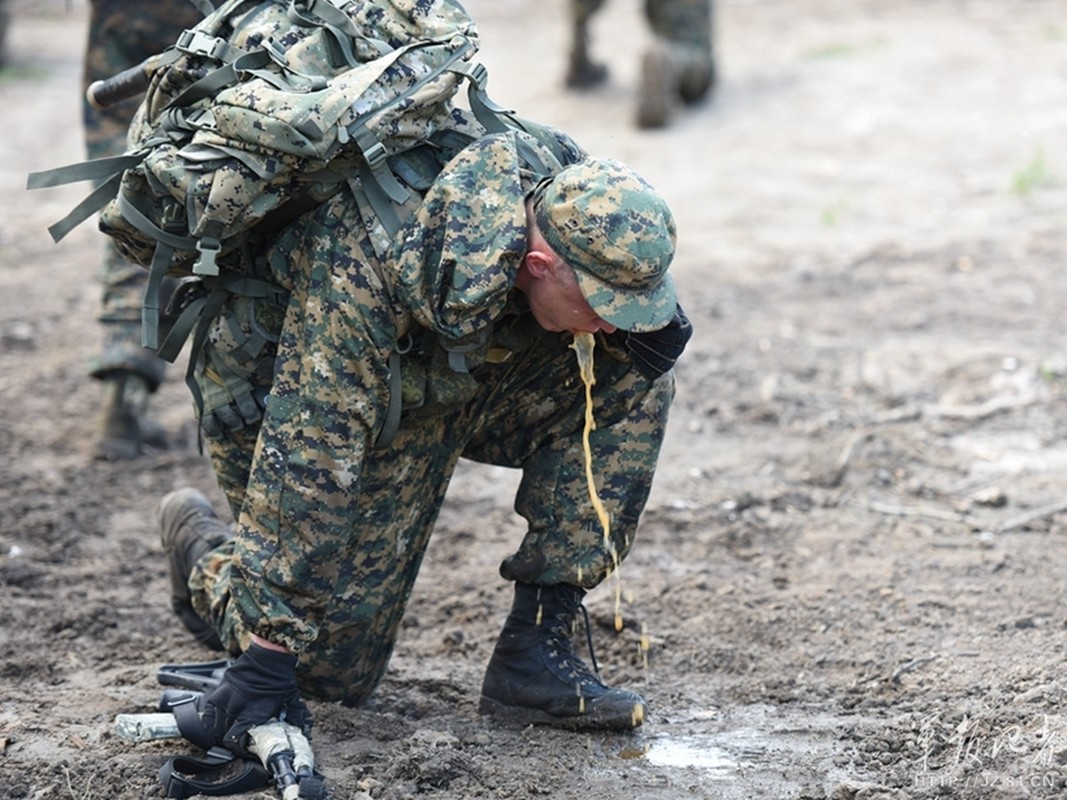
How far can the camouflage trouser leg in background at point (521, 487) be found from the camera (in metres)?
3.50

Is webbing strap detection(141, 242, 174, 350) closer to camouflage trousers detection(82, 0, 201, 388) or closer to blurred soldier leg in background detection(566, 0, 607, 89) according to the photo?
camouflage trousers detection(82, 0, 201, 388)

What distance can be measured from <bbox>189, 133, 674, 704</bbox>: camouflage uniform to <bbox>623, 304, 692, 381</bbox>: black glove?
0.13 m

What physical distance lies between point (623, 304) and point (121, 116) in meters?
3.13

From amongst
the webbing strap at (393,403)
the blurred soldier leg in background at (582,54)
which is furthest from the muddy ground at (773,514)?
the blurred soldier leg in background at (582,54)

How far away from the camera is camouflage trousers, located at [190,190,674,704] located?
Answer: 3092 mm

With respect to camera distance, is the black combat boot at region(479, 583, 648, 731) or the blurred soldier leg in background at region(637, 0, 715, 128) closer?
the black combat boot at region(479, 583, 648, 731)

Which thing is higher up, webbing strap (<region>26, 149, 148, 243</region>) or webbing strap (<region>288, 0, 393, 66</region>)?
webbing strap (<region>288, 0, 393, 66</region>)

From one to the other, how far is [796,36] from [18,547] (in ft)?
27.6

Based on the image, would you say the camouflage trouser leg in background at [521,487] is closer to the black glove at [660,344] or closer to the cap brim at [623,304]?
the black glove at [660,344]

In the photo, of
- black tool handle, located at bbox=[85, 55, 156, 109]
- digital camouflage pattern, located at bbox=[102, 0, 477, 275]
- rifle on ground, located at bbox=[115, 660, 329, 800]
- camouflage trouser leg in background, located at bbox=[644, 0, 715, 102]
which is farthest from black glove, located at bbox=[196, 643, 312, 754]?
camouflage trouser leg in background, located at bbox=[644, 0, 715, 102]

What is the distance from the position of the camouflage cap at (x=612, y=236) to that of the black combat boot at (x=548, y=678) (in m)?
0.96

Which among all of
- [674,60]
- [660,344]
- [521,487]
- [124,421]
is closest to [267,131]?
[660,344]

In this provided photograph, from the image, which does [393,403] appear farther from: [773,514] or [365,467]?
[773,514]

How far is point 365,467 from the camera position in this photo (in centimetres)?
340
